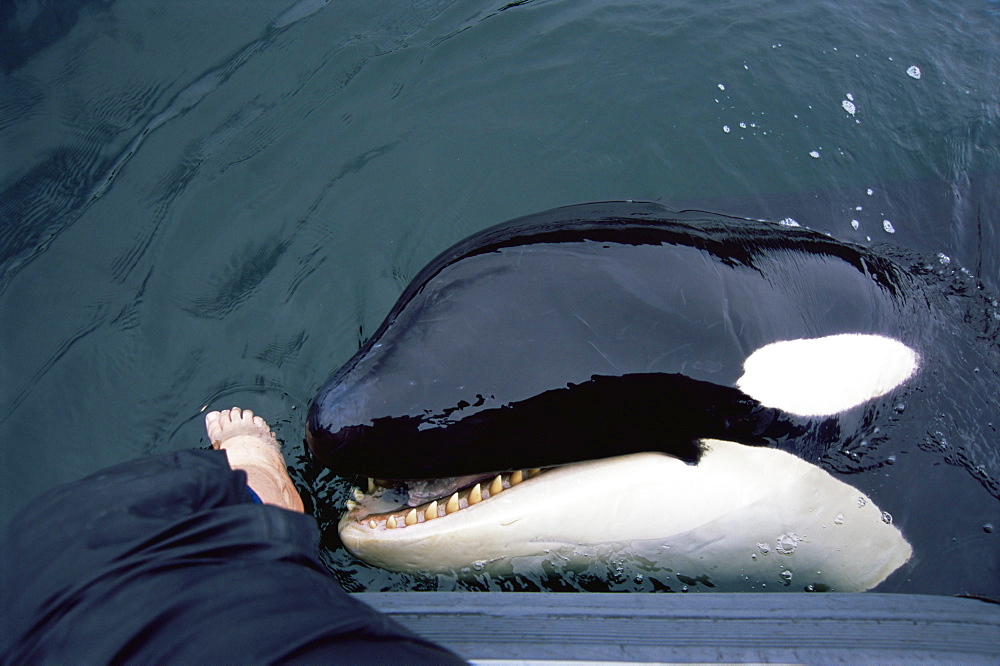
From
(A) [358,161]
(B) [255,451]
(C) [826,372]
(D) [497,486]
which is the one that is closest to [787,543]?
(C) [826,372]

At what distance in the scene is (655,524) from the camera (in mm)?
→ 3266

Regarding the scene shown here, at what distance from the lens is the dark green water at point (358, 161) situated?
14.8ft

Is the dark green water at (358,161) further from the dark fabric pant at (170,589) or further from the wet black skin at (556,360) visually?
the dark fabric pant at (170,589)

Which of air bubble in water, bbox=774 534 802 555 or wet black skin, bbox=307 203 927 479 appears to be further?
air bubble in water, bbox=774 534 802 555

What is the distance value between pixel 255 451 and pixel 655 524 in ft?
6.45

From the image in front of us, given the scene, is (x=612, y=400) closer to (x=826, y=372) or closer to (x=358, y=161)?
(x=826, y=372)

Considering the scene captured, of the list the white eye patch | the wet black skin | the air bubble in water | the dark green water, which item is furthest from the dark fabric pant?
the air bubble in water

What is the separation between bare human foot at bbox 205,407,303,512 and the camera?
340 centimetres

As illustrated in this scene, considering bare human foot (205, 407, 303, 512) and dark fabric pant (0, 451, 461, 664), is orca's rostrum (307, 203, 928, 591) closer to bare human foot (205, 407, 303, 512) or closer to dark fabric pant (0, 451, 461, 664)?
bare human foot (205, 407, 303, 512)

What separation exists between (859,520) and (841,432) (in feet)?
1.52

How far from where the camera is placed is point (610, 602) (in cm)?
274

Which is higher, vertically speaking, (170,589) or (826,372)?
(170,589)

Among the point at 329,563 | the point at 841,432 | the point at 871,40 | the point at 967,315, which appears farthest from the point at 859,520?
the point at 871,40

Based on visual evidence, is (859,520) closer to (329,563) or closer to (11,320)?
(329,563)
